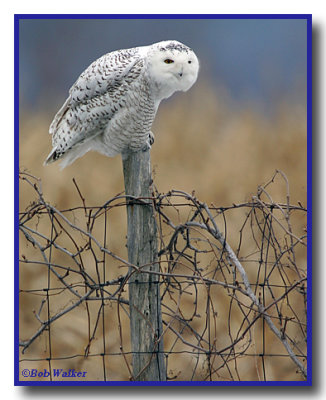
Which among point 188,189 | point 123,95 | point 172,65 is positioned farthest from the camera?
point 188,189

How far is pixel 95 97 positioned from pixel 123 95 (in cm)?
10

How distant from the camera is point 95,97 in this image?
1912 mm

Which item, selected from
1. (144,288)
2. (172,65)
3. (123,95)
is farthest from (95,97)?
(144,288)

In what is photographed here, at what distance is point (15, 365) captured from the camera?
184 cm

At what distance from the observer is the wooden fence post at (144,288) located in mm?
1806

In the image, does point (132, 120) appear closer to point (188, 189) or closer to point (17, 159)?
point (17, 159)

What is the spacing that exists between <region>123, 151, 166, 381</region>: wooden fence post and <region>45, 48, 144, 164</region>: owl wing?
0.22m

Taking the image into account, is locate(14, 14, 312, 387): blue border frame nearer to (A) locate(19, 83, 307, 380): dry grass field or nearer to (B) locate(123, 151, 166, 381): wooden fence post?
(B) locate(123, 151, 166, 381): wooden fence post

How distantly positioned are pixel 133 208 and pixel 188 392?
0.54 metres

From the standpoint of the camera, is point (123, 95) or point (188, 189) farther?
point (188, 189)

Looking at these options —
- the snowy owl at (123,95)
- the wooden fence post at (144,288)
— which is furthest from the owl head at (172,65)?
the wooden fence post at (144,288)

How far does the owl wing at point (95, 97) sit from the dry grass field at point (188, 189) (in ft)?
0.78

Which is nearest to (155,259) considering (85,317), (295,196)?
(295,196)

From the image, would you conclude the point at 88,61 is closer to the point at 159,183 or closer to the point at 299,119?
the point at 159,183
